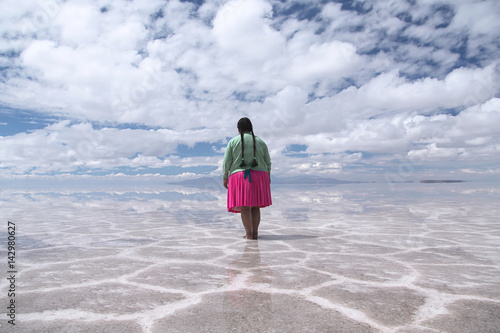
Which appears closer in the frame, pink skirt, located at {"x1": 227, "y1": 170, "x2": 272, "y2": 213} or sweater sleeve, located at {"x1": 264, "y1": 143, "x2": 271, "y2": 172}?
pink skirt, located at {"x1": 227, "y1": 170, "x2": 272, "y2": 213}

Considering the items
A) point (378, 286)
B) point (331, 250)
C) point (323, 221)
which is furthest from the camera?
point (323, 221)

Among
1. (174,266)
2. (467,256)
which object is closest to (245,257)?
(174,266)

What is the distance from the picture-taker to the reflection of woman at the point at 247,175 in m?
4.53

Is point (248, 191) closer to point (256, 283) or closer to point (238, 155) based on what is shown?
point (238, 155)

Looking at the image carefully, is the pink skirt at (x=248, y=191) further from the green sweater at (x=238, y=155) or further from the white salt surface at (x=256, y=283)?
the white salt surface at (x=256, y=283)

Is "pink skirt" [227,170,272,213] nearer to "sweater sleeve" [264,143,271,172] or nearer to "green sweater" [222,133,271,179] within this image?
"green sweater" [222,133,271,179]

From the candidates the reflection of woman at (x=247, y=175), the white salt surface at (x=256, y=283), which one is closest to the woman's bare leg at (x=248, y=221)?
the reflection of woman at (x=247, y=175)

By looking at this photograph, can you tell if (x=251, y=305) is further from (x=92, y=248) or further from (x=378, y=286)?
(x=92, y=248)

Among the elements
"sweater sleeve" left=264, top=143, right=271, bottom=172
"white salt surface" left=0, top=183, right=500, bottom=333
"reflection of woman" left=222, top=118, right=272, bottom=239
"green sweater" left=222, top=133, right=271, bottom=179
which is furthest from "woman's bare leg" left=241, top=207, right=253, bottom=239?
"sweater sleeve" left=264, top=143, right=271, bottom=172

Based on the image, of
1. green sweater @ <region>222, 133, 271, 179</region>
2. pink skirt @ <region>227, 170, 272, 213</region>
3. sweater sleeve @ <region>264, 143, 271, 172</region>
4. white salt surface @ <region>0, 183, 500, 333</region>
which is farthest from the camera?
sweater sleeve @ <region>264, 143, 271, 172</region>

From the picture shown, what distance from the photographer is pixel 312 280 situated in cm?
263

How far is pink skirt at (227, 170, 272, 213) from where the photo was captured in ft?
14.7

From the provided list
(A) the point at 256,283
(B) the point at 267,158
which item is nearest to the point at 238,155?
(B) the point at 267,158

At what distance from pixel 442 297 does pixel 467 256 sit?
1.67 m
